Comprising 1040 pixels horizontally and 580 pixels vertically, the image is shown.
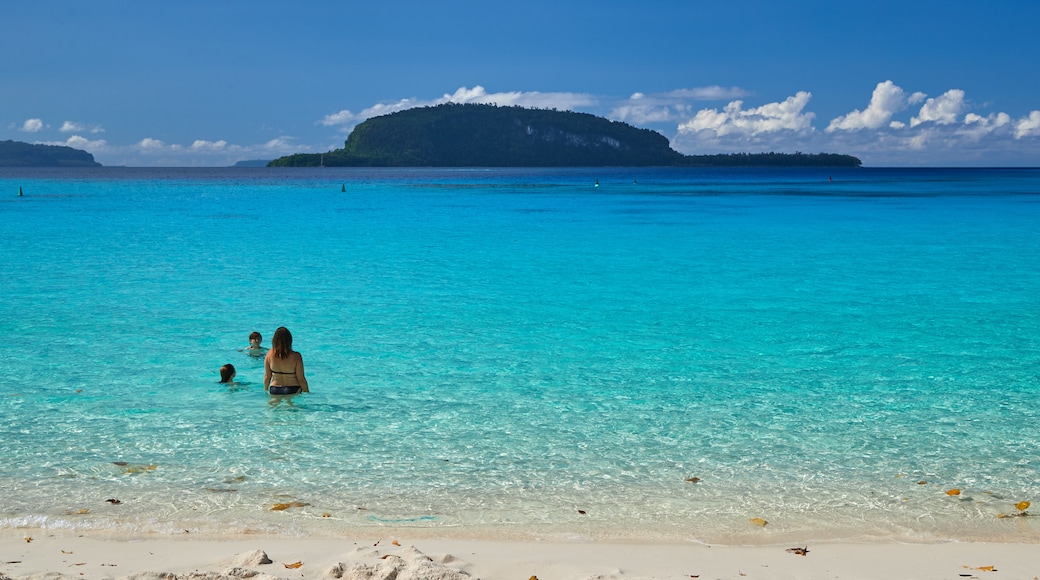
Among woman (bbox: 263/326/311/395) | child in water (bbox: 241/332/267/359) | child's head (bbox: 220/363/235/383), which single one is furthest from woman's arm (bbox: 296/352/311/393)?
child in water (bbox: 241/332/267/359)

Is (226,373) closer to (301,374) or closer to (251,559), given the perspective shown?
(301,374)

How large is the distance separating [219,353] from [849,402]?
896cm

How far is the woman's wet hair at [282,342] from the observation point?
10.1 meters

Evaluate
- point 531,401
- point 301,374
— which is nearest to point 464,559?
point 531,401

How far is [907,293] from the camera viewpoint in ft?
65.8

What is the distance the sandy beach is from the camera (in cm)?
563

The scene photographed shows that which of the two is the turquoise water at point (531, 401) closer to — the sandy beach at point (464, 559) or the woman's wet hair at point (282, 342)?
the sandy beach at point (464, 559)

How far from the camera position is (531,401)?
10.6 metres

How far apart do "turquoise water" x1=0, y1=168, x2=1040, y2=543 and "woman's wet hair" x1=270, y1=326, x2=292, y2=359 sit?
0.59 m

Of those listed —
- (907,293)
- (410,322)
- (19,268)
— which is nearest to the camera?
(410,322)

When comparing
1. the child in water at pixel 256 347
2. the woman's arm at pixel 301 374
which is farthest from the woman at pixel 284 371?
the child in water at pixel 256 347

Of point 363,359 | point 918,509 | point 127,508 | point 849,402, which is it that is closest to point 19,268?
point 363,359

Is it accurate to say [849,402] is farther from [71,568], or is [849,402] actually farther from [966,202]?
[966,202]

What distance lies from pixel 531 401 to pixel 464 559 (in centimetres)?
467
